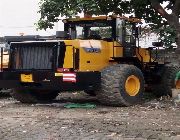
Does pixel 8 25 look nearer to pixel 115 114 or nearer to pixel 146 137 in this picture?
pixel 115 114

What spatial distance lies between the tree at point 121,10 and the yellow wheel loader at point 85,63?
2.19 meters

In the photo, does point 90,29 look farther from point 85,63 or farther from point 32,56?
point 32,56

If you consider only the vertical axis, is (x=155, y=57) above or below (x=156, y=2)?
below

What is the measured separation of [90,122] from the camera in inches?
398

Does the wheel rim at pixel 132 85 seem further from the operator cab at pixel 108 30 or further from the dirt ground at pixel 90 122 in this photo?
the operator cab at pixel 108 30

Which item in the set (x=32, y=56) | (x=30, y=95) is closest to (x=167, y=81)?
(x=30, y=95)

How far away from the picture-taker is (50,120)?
10.5 meters

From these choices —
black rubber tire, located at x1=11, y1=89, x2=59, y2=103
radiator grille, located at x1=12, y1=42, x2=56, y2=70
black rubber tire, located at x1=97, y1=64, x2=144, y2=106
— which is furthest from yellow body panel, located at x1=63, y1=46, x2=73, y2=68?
black rubber tire, located at x1=11, y1=89, x2=59, y2=103

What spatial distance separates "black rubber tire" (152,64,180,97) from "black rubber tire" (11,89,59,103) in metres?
3.36

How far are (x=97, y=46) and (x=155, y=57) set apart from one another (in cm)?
316

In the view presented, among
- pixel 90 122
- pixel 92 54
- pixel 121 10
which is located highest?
pixel 121 10

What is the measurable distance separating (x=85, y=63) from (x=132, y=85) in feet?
4.93

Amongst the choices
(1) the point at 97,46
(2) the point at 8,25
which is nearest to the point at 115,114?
(1) the point at 97,46

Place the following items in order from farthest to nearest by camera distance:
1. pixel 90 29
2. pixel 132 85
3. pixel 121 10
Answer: pixel 121 10, pixel 90 29, pixel 132 85
